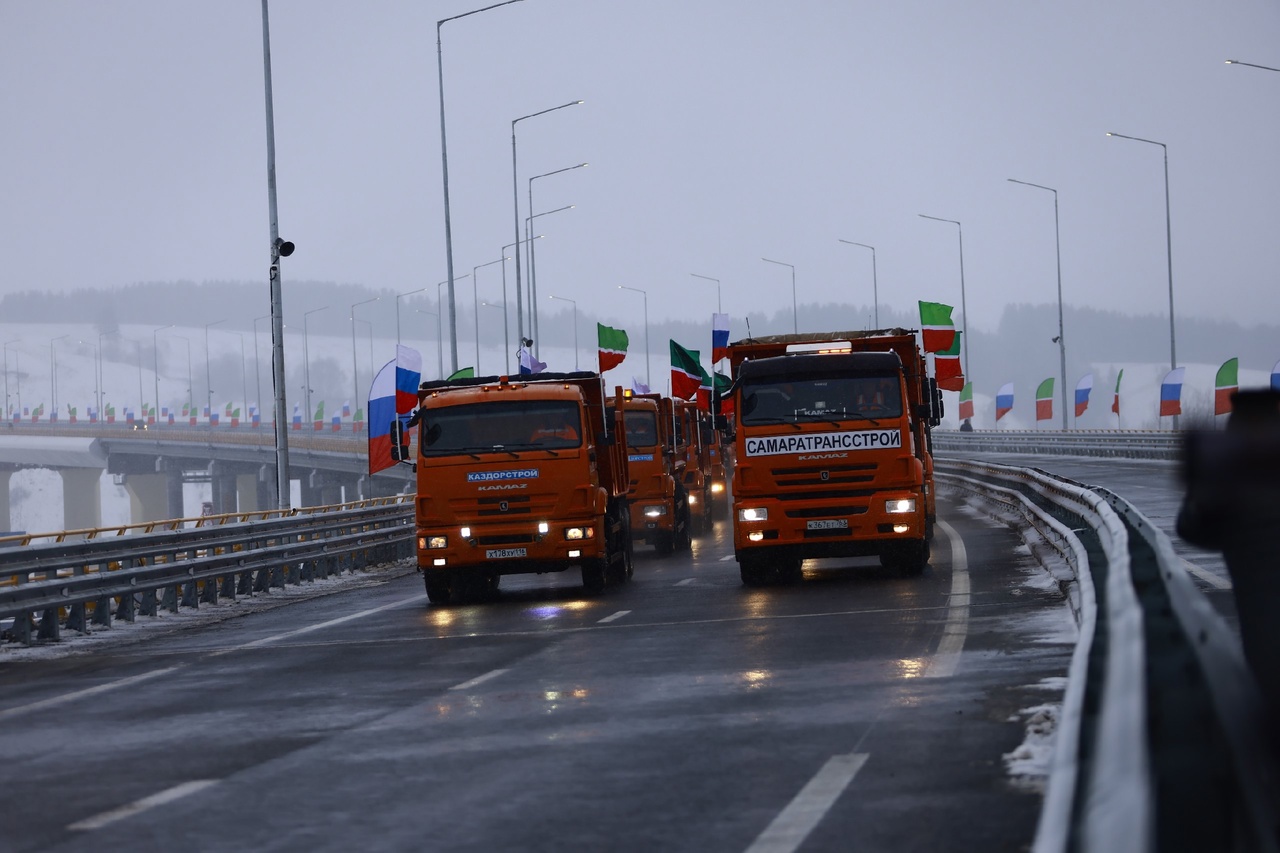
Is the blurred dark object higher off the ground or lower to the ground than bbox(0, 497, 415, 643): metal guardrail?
higher

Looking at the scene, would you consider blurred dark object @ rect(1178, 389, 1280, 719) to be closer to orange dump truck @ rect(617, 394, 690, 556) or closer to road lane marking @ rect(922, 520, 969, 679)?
road lane marking @ rect(922, 520, 969, 679)

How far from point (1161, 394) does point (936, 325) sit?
10.7 metres

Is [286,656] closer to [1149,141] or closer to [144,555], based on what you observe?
[144,555]

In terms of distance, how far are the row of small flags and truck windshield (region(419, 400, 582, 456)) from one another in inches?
1147

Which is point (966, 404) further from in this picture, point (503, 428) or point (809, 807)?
point (809, 807)

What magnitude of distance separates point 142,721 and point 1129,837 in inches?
353

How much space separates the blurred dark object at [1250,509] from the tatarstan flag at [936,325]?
5488cm

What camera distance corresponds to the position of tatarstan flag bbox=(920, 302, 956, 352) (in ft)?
200

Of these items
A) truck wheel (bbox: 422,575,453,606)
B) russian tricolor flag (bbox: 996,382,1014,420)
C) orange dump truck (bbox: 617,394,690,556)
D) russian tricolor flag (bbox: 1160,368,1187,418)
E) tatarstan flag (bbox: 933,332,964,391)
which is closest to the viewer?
truck wheel (bbox: 422,575,453,606)

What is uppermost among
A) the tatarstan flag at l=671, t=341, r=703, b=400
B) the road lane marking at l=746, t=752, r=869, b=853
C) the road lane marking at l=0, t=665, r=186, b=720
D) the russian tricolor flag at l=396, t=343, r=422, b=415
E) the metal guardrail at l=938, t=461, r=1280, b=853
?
the tatarstan flag at l=671, t=341, r=703, b=400

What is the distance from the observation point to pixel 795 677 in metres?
12.3

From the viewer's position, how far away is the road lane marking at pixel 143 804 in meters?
7.88

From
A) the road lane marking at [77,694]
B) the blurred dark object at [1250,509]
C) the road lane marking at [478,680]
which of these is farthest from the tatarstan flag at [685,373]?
the blurred dark object at [1250,509]

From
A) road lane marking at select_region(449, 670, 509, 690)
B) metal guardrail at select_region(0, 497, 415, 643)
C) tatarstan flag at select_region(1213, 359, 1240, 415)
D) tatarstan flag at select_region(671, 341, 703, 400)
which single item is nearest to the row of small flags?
tatarstan flag at select_region(1213, 359, 1240, 415)
